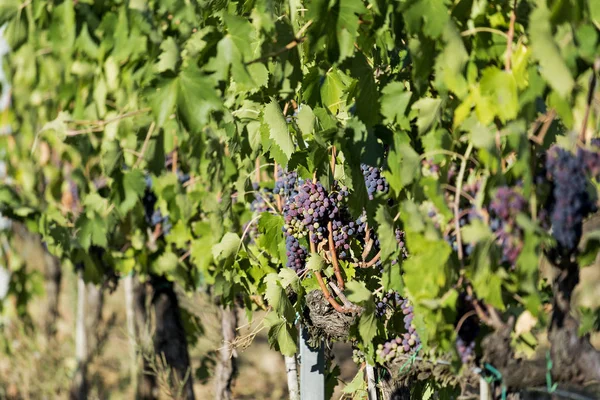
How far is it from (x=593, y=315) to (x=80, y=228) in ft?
7.51

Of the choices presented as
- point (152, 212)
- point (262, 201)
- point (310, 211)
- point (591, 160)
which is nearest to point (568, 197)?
point (591, 160)

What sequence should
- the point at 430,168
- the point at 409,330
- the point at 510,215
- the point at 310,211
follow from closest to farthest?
the point at 510,215
the point at 430,168
the point at 409,330
the point at 310,211

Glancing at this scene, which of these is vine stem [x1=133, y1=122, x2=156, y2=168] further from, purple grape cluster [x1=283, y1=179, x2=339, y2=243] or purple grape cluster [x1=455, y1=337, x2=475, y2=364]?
purple grape cluster [x1=455, y1=337, x2=475, y2=364]

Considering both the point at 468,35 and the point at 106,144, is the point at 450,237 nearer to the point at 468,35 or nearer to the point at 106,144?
the point at 468,35

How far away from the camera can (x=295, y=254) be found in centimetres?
247

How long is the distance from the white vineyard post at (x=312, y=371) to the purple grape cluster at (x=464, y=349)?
0.88 m

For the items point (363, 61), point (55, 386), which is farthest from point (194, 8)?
point (55, 386)

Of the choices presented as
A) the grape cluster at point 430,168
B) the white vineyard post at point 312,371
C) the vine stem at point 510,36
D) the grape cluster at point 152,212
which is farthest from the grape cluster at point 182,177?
the vine stem at point 510,36

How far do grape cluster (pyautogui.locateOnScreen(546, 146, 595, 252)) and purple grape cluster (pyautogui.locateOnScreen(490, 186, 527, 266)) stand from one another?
0.08 m

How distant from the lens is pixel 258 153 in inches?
108

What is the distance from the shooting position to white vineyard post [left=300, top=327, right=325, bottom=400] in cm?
266

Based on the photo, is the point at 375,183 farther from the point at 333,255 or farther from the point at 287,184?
the point at 287,184

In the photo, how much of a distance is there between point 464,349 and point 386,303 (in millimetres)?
513

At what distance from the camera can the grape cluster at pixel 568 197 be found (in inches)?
64.9
